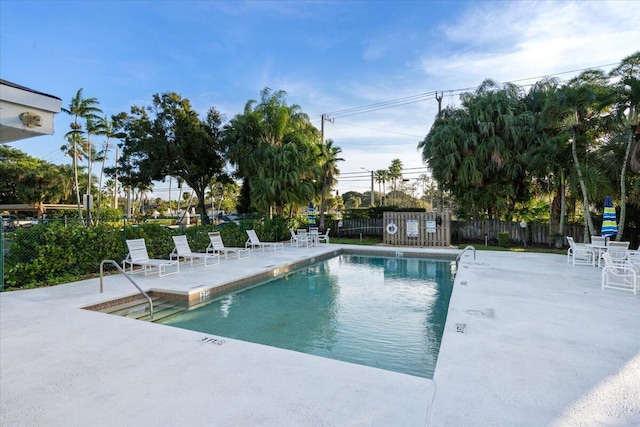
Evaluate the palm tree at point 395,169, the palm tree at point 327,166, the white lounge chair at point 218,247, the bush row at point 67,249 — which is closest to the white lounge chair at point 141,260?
the bush row at point 67,249

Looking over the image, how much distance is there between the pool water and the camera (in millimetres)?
4848

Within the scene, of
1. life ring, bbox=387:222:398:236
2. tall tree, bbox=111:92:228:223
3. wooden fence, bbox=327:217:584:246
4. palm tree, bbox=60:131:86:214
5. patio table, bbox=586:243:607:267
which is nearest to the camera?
patio table, bbox=586:243:607:267

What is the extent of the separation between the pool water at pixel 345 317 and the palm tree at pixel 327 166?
10.7 metres

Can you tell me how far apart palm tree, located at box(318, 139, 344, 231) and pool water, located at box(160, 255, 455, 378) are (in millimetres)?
10712

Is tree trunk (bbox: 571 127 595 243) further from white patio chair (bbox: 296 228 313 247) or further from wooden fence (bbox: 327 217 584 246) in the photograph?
white patio chair (bbox: 296 228 313 247)

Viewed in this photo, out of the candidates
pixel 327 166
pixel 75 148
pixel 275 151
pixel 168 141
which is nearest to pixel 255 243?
pixel 275 151

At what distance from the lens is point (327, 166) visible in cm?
2050

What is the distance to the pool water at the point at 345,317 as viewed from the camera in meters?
4.85

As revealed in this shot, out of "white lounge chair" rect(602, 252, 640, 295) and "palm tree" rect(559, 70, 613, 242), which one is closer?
"white lounge chair" rect(602, 252, 640, 295)

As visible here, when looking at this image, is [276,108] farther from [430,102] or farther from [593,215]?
[593,215]

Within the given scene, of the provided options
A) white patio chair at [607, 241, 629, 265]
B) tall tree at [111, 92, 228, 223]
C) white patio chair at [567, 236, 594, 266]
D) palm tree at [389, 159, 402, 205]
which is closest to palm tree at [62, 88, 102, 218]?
tall tree at [111, 92, 228, 223]

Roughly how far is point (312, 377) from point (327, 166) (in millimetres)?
17669

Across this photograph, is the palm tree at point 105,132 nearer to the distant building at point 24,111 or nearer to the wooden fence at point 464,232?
the wooden fence at point 464,232

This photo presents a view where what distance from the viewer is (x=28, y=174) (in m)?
35.2
